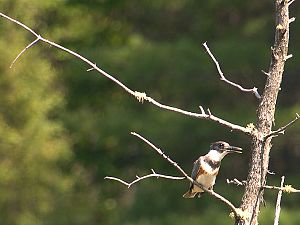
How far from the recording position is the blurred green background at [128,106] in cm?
1431

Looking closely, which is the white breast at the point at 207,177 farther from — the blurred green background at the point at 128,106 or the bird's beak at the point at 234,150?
the blurred green background at the point at 128,106

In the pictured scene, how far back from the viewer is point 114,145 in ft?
61.3

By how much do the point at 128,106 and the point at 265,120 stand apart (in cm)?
1276

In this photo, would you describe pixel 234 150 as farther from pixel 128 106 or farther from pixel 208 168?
pixel 128 106

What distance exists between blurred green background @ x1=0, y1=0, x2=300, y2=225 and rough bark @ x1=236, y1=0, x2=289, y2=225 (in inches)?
347

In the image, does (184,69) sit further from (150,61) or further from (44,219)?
(44,219)

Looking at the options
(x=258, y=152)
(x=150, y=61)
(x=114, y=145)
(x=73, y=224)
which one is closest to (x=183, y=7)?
(x=150, y=61)

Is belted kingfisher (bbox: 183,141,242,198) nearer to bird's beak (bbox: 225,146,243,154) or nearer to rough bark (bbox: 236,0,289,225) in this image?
bird's beak (bbox: 225,146,243,154)

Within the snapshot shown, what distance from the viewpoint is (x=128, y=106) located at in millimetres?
16641

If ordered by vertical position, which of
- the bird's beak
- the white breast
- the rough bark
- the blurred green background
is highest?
the blurred green background

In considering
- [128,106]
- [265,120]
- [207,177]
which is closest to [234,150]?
[207,177]

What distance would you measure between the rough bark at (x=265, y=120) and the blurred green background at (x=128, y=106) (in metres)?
8.81

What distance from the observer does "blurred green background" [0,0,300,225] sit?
47.0 feet

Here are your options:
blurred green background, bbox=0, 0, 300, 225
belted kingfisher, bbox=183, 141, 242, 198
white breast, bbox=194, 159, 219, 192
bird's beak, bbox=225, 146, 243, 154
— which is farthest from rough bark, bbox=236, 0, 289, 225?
blurred green background, bbox=0, 0, 300, 225
